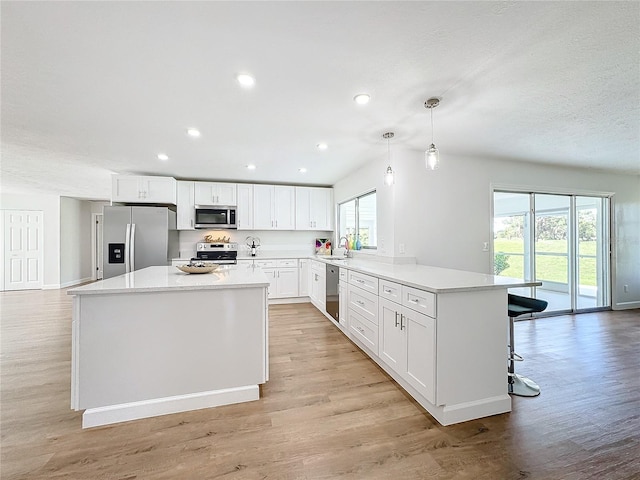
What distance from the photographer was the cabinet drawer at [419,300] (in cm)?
183

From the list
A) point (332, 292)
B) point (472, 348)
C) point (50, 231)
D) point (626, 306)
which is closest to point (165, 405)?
point (472, 348)

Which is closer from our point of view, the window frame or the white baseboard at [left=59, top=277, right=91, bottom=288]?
the window frame

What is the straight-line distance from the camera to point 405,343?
7.00 feet

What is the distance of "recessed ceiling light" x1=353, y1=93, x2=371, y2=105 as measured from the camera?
7.09 feet

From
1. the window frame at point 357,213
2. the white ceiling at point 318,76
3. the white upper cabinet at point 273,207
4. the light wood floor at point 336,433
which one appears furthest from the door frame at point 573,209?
the white upper cabinet at point 273,207

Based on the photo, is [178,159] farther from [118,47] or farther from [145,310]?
[145,310]

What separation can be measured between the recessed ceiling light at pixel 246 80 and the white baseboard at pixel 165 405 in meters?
2.29

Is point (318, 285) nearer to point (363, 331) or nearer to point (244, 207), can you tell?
point (363, 331)

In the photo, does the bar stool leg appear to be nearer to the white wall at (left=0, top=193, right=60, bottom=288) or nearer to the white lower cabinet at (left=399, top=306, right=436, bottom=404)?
the white lower cabinet at (left=399, top=306, right=436, bottom=404)

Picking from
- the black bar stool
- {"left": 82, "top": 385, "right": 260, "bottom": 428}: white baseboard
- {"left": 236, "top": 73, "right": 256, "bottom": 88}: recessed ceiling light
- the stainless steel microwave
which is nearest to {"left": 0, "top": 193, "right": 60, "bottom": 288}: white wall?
the stainless steel microwave

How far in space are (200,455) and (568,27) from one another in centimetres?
311

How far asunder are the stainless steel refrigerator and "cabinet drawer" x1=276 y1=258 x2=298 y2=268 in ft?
6.19

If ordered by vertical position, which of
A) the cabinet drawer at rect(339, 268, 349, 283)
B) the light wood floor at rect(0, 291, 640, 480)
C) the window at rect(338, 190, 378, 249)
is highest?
the window at rect(338, 190, 378, 249)

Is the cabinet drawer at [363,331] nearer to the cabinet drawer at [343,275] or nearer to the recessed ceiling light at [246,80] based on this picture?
the cabinet drawer at [343,275]
